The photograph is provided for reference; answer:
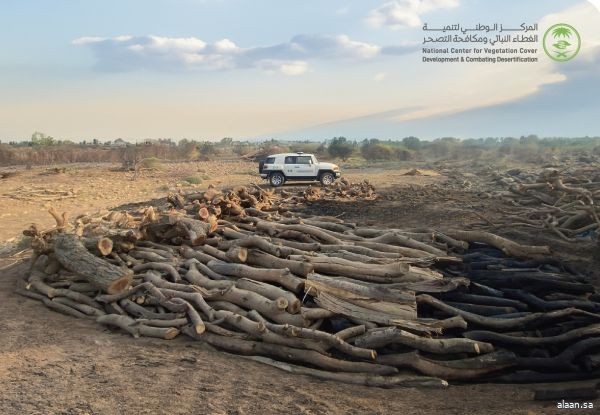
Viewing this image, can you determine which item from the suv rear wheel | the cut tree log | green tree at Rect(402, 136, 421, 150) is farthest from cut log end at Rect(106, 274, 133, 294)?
green tree at Rect(402, 136, 421, 150)

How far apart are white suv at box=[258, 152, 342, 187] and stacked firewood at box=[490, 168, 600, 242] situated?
865cm

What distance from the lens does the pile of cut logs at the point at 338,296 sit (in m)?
4.97

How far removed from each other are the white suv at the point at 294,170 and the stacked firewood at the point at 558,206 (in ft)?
28.4

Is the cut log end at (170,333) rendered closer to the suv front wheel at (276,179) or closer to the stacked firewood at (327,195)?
the stacked firewood at (327,195)

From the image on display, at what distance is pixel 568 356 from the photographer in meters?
4.92

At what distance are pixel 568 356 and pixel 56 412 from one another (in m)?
4.78

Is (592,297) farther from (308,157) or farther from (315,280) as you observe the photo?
(308,157)

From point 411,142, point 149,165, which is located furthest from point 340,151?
point 411,142

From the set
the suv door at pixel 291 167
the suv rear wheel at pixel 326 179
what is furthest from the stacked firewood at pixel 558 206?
the suv door at pixel 291 167

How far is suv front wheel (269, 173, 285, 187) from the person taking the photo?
2088 cm

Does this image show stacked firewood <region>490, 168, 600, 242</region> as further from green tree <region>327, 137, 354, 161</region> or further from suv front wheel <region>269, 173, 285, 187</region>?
green tree <region>327, 137, 354, 161</region>

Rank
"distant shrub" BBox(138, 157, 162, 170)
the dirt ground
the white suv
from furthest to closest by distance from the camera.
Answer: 1. "distant shrub" BBox(138, 157, 162, 170)
2. the white suv
3. the dirt ground

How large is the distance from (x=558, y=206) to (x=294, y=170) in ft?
38.9

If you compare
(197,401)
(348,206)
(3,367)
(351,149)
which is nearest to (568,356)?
(197,401)
